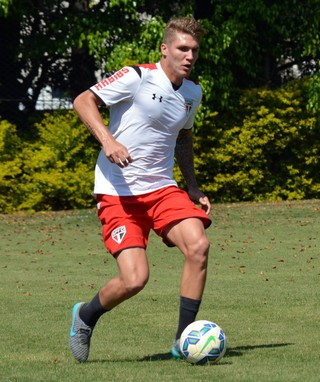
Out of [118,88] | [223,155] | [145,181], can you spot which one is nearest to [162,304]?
[145,181]

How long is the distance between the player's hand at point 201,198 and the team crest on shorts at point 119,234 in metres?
0.69

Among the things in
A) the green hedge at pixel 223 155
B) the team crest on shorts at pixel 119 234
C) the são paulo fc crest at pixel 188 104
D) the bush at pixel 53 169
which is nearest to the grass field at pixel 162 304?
the team crest on shorts at pixel 119 234

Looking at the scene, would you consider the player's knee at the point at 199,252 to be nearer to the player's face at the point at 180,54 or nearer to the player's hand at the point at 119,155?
the player's hand at the point at 119,155

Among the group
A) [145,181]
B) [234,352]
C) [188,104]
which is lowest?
[234,352]

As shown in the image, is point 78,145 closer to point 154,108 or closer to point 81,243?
point 81,243

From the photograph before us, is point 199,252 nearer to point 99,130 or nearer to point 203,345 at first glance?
point 203,345

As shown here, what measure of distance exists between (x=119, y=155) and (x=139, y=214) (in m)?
0.70

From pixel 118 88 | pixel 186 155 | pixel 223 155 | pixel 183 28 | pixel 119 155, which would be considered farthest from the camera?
pixel 223 155

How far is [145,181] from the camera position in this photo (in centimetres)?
694

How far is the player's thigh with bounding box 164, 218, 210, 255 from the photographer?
6.69 metres

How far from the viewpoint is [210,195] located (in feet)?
68.4

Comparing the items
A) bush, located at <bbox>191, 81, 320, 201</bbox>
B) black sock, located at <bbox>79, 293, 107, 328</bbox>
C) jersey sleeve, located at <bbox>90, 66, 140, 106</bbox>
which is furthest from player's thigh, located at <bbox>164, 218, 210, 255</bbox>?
bush, located at <bbox>191, 81, 320, 201</bbox>

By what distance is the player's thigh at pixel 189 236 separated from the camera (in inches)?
263

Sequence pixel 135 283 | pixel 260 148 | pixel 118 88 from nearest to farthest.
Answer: pixel 135 283 → pixel 118 88 → pixel 260 148
